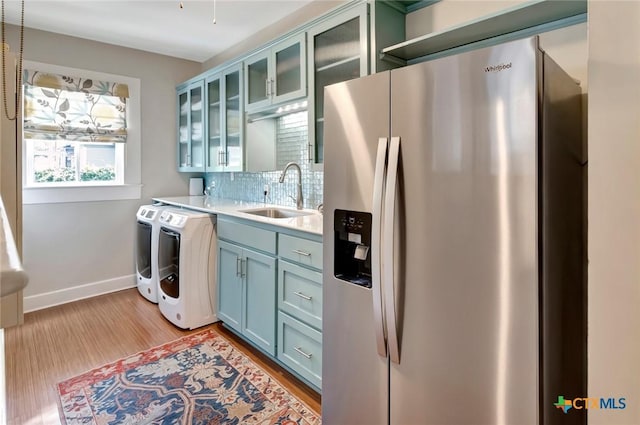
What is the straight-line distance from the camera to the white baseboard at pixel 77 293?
10.4ft

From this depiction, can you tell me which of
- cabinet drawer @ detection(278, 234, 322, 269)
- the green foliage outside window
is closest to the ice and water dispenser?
cabinet drawer @ detection(278, 234, 322, 269)

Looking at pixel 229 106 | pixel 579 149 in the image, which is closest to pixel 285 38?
pixel 229 106

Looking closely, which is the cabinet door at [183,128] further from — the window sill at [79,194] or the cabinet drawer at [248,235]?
the cabinet drawer at [248,235]

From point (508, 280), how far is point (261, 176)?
2.60 metres

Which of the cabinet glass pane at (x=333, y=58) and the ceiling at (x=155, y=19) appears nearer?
the cabinet glass pane at (x=333, y=58)

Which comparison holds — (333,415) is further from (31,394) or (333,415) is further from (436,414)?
(31,394)

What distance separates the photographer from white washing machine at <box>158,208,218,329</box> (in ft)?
8.92

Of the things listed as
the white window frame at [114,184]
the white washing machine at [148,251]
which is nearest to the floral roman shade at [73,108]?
the white window frame at [114,184]

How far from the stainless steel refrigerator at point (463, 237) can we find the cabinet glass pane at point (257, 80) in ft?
4.73

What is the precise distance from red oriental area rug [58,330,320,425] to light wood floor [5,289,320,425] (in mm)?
79

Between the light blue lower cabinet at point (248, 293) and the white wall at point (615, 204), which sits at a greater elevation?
the white wall at point (615, 204)

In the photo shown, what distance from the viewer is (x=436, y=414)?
3.91 feet

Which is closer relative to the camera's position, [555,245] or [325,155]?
[555,245]

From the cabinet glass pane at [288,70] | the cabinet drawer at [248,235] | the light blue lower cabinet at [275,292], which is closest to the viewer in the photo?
the light blue lower cabinet at [275,292]
